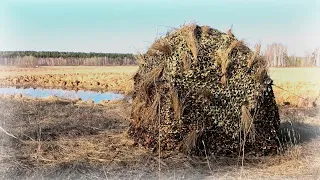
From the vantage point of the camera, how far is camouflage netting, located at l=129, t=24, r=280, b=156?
7.30 metres

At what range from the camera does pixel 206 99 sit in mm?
7277

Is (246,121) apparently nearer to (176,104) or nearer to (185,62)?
(176,104)

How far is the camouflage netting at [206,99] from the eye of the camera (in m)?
7.30

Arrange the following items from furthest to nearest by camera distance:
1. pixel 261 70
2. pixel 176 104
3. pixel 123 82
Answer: pixel 123 82 → pixel 261 70 → pixel 176 104

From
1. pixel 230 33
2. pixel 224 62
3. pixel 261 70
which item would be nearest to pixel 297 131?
pixel 261 70

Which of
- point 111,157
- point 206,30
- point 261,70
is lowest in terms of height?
point 111,157

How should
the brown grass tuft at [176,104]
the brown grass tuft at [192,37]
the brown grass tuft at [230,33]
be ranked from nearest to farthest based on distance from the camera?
the brown grass tuft at [176,104]
the brown grass tuft at [192,37]
the brown grass tuft at [230,33]

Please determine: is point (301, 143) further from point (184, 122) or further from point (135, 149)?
point (135, 149)

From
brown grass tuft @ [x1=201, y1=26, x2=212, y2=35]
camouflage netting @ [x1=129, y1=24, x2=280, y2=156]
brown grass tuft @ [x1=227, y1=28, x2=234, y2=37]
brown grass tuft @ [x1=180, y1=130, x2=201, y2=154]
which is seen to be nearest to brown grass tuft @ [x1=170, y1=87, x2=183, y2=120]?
camouflage netting @ [x1=129, y1=24, x2=280, y2=156]

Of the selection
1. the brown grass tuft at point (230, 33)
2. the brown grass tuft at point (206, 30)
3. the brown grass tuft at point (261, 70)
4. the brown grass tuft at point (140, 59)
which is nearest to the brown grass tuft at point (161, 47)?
the brown grass tuft at point (140, 59)

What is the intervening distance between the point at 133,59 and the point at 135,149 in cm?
171

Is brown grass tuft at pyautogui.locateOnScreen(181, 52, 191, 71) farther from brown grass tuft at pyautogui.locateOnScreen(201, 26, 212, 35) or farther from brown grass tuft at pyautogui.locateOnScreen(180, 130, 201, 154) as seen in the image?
brown grass tuft at pyautogui.locateOnScreen(180, 130, 201, 154)

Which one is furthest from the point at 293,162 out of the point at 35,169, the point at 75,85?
the point at 75,85

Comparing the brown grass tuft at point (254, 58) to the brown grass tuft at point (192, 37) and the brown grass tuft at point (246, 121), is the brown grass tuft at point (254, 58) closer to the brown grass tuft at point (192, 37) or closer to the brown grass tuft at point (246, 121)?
the brown grass tuft at point (246, 121)
